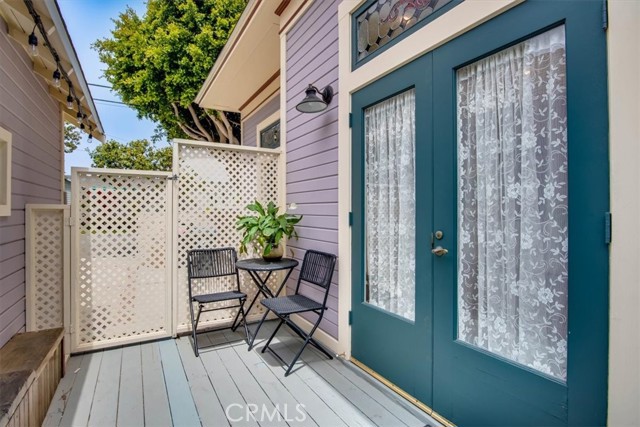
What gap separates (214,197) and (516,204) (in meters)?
2.82

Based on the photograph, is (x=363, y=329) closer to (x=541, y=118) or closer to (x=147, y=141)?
(x=541, y=118)

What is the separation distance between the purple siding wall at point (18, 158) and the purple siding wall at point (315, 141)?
7.78 feet

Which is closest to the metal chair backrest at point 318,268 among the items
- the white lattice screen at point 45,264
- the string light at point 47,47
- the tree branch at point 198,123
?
the white lattice screen at point 45,264

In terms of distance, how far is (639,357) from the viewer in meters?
1.20

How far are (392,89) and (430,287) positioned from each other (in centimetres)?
139

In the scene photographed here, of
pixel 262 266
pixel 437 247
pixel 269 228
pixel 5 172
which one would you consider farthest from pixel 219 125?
pixel 437 247

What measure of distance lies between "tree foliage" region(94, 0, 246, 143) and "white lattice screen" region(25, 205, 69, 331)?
660 cm

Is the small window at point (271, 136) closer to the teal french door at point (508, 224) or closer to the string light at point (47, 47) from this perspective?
the string light at point (47, 47)

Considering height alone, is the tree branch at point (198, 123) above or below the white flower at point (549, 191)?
above

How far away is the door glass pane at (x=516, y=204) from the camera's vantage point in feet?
4.89

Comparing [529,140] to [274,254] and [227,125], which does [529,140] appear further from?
[227,125]

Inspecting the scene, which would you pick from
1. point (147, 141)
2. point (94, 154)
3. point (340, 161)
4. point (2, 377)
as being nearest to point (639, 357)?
point (340, 161)

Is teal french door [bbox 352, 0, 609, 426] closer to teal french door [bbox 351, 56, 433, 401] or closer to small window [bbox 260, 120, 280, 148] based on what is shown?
teal french door [bbox 351, 56, 433, 401]

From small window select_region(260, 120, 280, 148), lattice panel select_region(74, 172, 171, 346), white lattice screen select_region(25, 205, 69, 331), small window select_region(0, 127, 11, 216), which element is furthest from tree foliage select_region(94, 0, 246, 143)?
small window select_region(0, 127, 11, 216)
